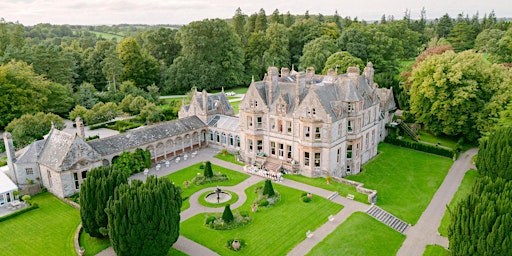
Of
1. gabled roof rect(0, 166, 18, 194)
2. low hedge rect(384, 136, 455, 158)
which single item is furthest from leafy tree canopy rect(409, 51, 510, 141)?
gabled roof rect(0, 166, 18, 194)

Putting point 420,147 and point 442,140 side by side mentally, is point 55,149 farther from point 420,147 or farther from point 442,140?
point 442,140

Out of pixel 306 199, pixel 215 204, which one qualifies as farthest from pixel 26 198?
pixel 306 199

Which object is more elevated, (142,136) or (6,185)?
(142,136)

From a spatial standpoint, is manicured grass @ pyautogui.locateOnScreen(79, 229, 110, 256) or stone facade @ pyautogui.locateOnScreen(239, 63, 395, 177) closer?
manicured grass @ pyautogui.locateOnScreen(79, 229, 110, 256)

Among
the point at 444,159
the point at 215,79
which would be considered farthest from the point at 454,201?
the point at 215,79

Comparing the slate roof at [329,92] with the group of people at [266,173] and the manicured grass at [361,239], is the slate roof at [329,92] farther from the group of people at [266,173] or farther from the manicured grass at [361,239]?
the manicured grass at [361,239]

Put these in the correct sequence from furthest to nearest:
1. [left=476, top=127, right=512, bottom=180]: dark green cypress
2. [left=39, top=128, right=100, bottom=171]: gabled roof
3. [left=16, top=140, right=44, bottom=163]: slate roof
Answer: [left=16, top=140, right=44, bottom=163]: slate roof < [left=39, top=128, right=100, bottom=171]: gabled roof < [left=476, top=127, right=512, bottom=180]: dark green cypress

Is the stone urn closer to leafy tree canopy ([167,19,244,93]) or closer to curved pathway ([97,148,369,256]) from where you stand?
curved pathway ([97,148,369,256])
